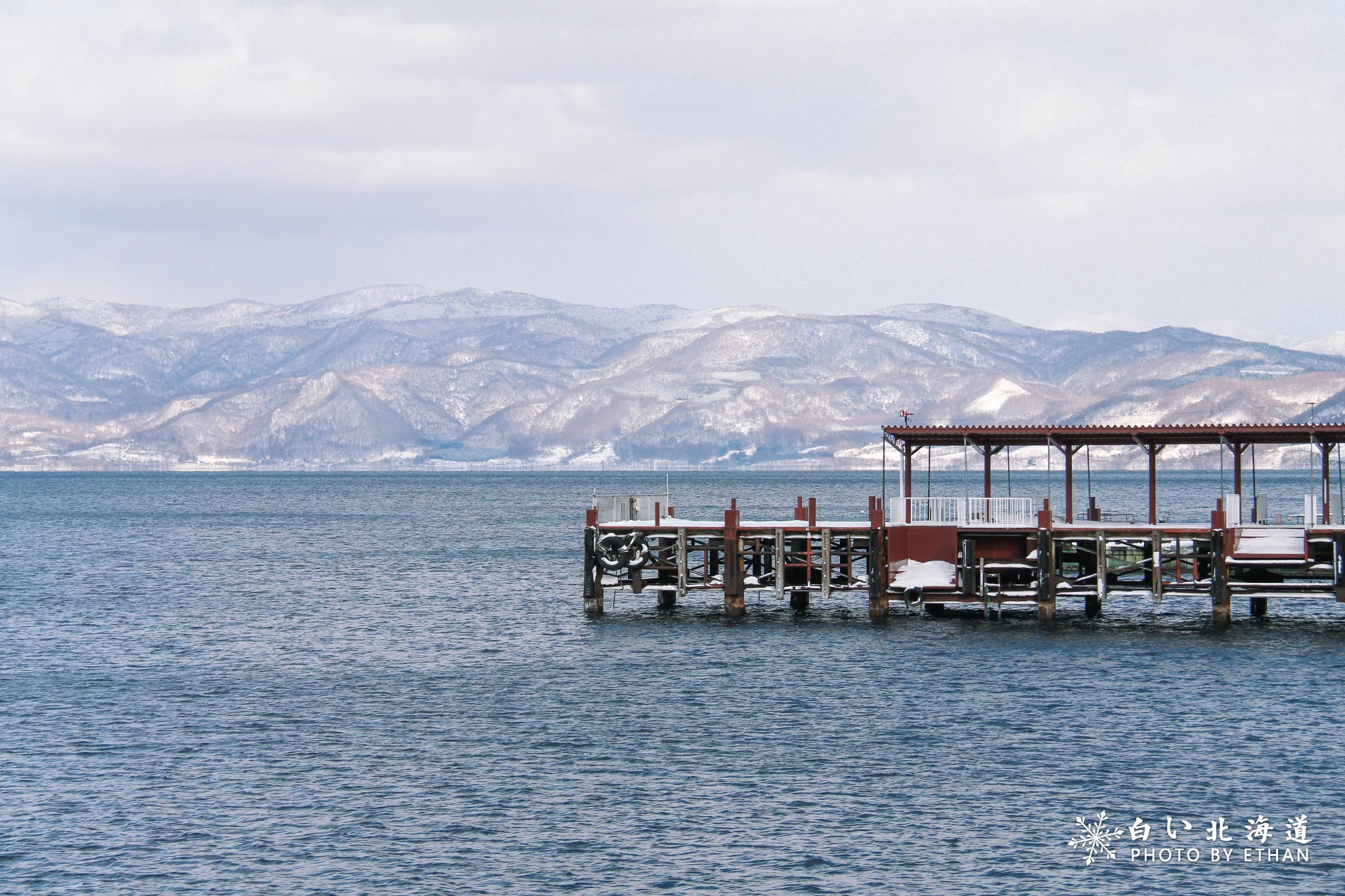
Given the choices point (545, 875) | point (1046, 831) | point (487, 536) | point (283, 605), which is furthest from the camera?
point (487, 536)

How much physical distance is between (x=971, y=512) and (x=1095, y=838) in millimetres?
29027

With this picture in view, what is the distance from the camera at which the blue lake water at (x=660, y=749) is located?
28.9 meters

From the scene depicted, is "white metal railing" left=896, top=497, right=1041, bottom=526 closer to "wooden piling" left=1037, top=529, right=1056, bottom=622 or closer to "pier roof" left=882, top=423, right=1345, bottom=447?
"wooden piling" left=1037, top=529, right=1056, bottom=622

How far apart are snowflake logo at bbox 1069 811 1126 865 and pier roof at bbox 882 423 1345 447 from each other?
91.3ft

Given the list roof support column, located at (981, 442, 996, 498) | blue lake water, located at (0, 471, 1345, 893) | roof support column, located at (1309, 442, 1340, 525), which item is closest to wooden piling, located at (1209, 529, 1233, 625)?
blue lake water, located at (0, 471, 1345, 893)

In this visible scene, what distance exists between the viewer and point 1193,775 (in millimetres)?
34875

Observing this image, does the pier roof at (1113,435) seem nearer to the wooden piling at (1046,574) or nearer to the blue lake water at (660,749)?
→ the wooden piling at (1046,574)

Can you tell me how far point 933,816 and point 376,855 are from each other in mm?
12186

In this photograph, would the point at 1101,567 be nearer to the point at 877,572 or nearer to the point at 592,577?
the point at 877,572

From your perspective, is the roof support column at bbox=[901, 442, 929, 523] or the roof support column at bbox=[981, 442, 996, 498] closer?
the roof support column at bbox=[901, 442, 929, 523]

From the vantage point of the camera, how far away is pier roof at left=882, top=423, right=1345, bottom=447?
5778 cm

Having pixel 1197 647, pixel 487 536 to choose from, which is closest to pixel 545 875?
pixel 1197 647

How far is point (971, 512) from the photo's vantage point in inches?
2312

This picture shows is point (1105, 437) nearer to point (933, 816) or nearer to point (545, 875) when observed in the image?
point (933, 816)
